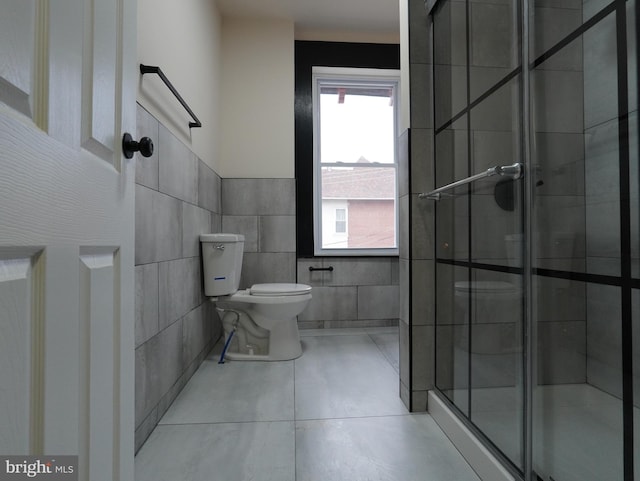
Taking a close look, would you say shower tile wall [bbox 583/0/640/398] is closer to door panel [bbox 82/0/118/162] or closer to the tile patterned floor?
the tile patterned floor

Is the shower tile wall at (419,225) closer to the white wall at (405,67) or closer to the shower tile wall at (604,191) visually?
the white wall at (405,67)

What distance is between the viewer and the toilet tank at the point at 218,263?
206 centimetres

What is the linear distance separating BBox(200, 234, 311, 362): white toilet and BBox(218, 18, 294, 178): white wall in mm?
832

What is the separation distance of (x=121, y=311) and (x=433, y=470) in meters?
1.08

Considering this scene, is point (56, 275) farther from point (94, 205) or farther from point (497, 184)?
point (497, 184)

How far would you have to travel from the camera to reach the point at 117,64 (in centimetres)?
73

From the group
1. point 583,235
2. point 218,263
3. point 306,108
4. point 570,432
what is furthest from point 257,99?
point 570,432

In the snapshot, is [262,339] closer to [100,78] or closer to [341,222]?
[341,222]

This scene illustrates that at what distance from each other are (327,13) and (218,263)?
7.21ft

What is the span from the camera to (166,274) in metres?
1.54

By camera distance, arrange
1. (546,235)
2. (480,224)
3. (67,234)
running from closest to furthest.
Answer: (67,234) < (546,235) < (480,224)

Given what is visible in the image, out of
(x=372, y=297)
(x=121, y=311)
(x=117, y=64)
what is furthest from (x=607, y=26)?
(x=372, y=297)

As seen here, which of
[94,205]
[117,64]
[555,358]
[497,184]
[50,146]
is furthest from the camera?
[497,184]

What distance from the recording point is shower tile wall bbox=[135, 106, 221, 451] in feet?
4.17
